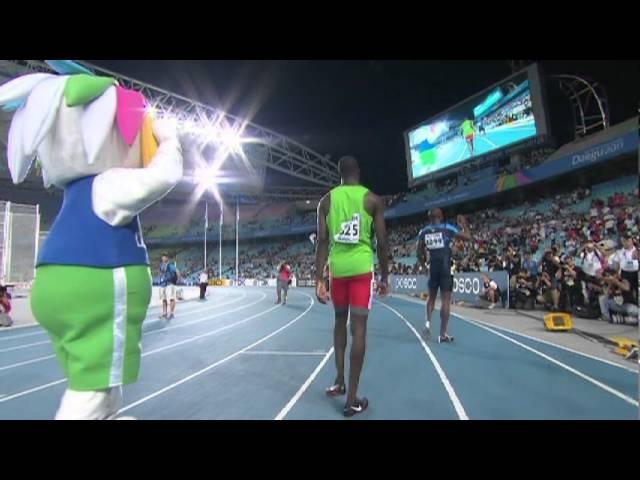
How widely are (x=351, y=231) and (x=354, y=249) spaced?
13 cm

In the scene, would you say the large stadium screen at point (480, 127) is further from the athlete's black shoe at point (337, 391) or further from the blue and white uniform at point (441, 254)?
the athlete's black shoe at point (337, 391)

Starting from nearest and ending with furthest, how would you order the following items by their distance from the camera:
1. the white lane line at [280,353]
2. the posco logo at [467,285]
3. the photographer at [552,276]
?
the white lane line at [280,353]
the photographer at [552,276]
the posco logo at [467,285]

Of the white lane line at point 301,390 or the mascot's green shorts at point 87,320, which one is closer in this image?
the mascot's green shorts at point 87,320

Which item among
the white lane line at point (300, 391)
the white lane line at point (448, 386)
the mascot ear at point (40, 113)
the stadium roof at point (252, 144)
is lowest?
the white lane line at point (448, 386)

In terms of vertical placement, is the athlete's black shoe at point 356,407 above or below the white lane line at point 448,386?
above

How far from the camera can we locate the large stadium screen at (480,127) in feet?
66.0

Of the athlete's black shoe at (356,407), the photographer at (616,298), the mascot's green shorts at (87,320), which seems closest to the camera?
the mascot's green shorts at (87,320)

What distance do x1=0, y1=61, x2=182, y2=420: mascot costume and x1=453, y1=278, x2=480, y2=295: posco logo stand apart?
39.9ft

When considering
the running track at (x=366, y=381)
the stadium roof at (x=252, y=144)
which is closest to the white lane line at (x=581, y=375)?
the running track at (x=366, y=381)

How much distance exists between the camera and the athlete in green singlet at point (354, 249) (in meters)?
2.83

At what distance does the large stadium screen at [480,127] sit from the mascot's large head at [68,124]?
2177 centimetres

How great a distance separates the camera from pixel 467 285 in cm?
1345

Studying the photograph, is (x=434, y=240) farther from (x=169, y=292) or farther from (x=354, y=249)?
(x=169, y=292)

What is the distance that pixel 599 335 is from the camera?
594 cm
